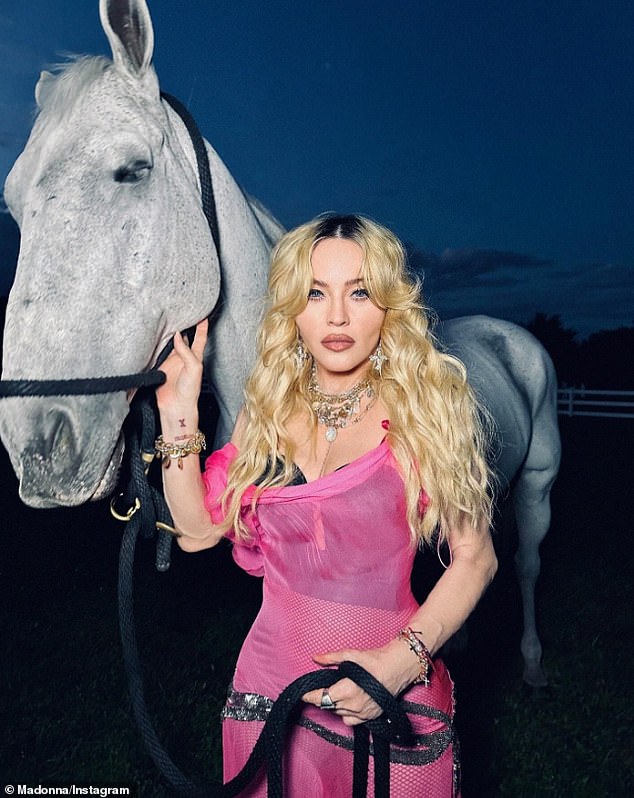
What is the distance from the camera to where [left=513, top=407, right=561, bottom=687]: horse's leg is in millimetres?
3699

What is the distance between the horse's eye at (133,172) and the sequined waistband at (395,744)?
1.14m

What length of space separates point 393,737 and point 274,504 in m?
0.50

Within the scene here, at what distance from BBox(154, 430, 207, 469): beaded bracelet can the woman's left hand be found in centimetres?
49

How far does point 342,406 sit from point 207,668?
9.34 ft

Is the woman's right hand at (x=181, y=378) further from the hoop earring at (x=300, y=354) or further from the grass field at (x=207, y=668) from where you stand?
the grass field at (x=207, y=668)

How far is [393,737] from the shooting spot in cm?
122

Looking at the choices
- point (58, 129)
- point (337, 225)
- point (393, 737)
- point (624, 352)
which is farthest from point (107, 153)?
point (624, 352)

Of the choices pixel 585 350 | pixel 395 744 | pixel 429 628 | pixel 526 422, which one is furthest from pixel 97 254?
pixel 585 350

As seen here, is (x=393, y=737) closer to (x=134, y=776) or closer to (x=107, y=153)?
(x=107, y=153)

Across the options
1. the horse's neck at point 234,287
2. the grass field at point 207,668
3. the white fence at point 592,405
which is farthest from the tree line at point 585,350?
the horse's neck at point 234,287

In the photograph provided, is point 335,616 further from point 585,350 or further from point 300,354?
point 585,350

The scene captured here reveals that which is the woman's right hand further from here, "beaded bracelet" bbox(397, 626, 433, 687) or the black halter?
"beaded bracelet" bbox(397, 626, 433, 687)

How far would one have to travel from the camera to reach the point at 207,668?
12.3 ft

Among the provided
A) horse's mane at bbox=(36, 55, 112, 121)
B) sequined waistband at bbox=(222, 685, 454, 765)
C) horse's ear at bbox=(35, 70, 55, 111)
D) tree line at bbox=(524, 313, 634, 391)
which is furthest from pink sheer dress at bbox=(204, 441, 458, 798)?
tree line at bbox=(524, 313, 634, 391)
